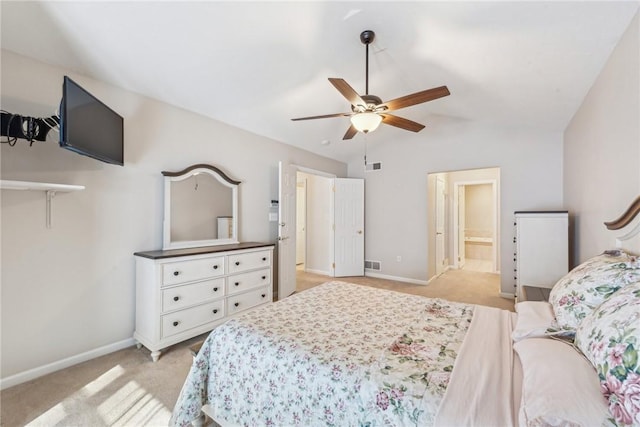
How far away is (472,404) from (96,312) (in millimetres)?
2972

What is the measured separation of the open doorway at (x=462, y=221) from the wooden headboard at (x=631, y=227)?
3112mm

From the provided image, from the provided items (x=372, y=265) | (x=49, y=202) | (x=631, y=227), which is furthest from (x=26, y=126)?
(x=372, y=265)

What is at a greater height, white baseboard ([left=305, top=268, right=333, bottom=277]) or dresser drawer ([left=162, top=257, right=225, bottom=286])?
dresser drawer ([left=162, top=257, right=225, bottom=286])

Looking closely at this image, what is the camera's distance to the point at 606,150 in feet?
6.95

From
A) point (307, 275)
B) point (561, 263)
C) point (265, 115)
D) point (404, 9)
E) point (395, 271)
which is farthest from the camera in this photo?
point (307, 275)

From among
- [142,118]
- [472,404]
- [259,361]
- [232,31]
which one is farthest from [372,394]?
[142,118]

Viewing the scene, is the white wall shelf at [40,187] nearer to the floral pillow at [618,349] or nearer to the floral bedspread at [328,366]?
the floral bedspread at [328,366]

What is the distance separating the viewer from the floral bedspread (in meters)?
1.06

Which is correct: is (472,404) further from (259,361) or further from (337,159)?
(337,159)

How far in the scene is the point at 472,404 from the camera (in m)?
0.93

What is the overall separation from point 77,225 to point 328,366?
249 centimetres

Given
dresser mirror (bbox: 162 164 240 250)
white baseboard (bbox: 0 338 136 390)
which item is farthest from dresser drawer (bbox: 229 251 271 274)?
white baseboard (bbox: 0 338 136 390)

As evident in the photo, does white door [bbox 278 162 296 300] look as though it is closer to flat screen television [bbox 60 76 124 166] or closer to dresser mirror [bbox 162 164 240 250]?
dresser mirror [bbox 162 164 240 250]

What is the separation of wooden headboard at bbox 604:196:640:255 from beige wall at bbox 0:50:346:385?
376 centimetres
